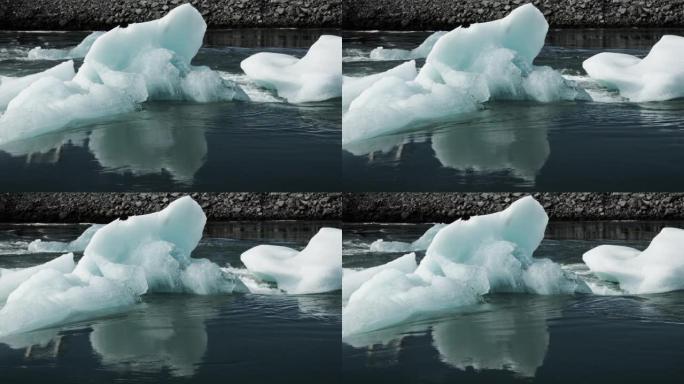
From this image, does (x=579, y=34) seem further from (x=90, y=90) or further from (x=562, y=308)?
(x=90, y=90)

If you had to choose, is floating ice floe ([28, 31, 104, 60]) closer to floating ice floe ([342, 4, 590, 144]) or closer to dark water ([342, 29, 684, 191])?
floating ice floe ([342, 4, 590, 144])

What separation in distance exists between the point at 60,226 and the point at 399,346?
383 inches

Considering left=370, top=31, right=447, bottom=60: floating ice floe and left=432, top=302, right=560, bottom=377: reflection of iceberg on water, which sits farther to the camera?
left=370, top=31, right=447, bottom=60: floating ice floe

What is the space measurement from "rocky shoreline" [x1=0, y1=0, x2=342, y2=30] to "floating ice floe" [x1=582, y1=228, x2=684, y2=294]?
4.41 meters

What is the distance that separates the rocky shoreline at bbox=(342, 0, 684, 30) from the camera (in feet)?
53.7

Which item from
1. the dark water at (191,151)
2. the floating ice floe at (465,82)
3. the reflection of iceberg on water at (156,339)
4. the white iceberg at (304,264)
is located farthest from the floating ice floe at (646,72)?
the reflection of iceberg on water at (156,339)

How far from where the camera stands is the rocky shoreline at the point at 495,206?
62.9 ft

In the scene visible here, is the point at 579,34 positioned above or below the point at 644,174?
above

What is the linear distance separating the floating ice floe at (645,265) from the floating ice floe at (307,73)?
4027 mm

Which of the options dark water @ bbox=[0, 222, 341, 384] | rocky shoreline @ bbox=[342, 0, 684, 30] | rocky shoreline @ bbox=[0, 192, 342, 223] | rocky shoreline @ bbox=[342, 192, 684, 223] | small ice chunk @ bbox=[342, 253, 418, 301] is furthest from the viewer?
Result: rocky shoreline @ bbox=[342, 192, 684, 223]

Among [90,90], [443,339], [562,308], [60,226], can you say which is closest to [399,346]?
[443,339]

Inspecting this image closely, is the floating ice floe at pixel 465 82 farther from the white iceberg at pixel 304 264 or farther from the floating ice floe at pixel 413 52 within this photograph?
the white iceberg at pixel 304 264

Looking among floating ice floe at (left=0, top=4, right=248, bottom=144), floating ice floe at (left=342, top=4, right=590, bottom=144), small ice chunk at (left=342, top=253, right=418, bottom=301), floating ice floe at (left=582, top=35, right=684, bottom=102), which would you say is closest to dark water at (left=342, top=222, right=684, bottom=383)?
small ice chunk at (left=342, top=253, right=418, bottom=301)

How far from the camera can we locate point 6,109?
14.1 meters
